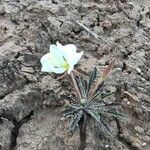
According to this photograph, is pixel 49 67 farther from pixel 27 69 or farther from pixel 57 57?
pixel 27 69

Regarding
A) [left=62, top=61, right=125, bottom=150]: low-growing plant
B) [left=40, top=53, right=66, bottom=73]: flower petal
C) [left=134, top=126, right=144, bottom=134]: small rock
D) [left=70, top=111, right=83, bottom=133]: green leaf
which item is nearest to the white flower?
[left=40, top=53, right=66, bottom=73]: flower petal

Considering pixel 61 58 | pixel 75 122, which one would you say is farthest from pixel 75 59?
pixel 75 122

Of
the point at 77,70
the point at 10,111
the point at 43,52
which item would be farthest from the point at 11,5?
the point at 10,111

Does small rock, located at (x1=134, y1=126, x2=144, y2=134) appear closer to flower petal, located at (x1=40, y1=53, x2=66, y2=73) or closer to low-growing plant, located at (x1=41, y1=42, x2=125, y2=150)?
low-growing plant, located at (x1=41, y1=42, x2=125, y2=150)

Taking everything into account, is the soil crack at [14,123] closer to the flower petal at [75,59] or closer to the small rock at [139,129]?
the flower petal at [75,59]

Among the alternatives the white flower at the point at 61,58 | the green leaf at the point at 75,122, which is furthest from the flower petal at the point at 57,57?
the green leaf at the point at 75,122

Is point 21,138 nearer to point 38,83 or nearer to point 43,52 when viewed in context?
point 38,83
